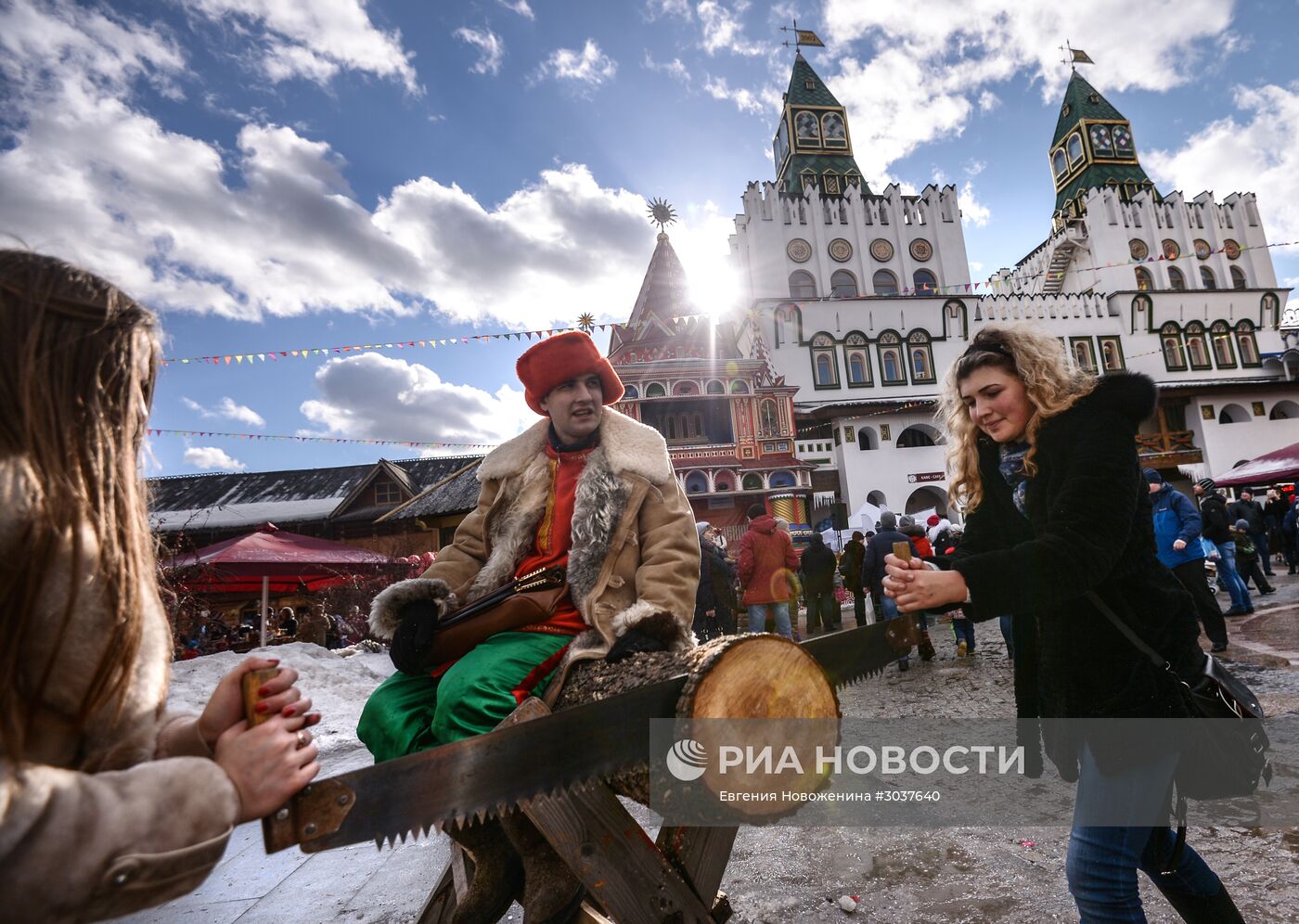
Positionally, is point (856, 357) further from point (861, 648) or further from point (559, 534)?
point (559, 534)

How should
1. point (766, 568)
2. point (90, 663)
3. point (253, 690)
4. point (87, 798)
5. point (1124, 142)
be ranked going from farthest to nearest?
point (1124, 142) → point (766, 568) → point (253, 690) → point (90, 663) → point (87, 798)

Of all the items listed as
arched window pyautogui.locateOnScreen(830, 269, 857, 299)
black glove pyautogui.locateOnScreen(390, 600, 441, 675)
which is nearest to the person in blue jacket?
black glove pyautogui.locateOnScreen(390, 600, 441, 675)

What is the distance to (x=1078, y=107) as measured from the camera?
38188mm

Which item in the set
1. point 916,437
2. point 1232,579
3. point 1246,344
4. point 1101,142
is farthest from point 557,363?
point 1101,142

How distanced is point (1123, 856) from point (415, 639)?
81.2 inches

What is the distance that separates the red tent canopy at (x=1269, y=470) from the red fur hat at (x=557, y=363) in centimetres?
2006

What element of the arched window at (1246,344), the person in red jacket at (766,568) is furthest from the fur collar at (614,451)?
the arched window at (1246,344)

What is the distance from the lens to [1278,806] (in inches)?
128

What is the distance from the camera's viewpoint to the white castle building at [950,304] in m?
28.5

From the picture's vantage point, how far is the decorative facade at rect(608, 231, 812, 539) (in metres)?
23.5

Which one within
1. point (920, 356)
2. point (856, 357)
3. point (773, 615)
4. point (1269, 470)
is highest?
point (856, 357)

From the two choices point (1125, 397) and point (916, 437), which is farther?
point (916, 437)

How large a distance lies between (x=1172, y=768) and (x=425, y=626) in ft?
7.09

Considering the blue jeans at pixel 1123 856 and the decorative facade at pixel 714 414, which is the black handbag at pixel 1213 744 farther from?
the decorative facade at pixel 714 414
